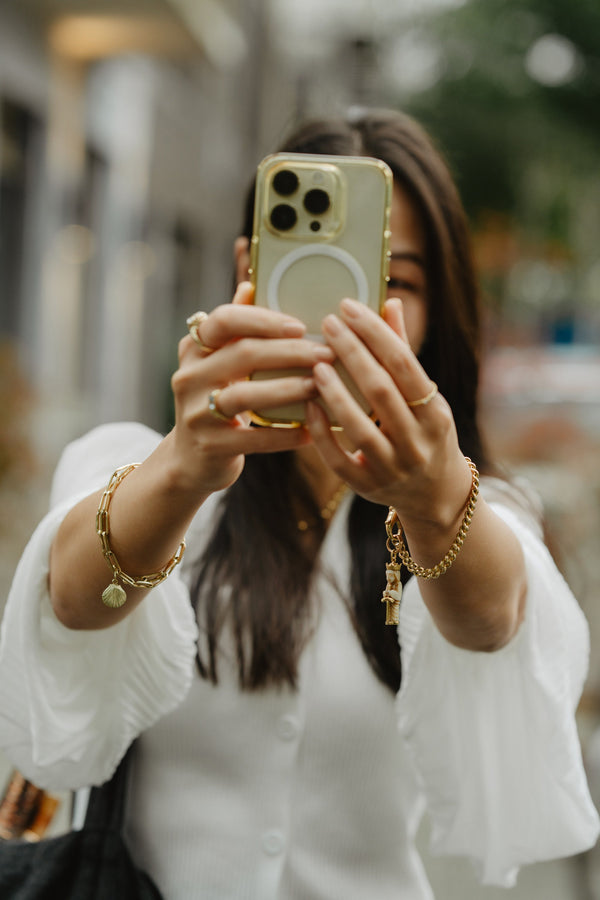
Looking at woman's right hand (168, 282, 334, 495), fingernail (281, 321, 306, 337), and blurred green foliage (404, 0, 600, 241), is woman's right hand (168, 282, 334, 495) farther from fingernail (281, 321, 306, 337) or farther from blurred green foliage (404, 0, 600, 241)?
blurred green foliage (404, 0, 600, 241)

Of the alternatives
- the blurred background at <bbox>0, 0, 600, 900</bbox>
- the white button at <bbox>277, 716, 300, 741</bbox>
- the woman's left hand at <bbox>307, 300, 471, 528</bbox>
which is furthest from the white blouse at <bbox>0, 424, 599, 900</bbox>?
the blurred background at <bbox>0, 0, 600, 900</bbox>

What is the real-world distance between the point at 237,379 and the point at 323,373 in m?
0.08

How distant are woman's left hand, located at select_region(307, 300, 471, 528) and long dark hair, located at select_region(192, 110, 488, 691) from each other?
2.34ft

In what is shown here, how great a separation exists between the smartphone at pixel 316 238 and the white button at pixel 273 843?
87 cm

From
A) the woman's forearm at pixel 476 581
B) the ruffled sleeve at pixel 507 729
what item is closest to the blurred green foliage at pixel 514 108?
the ruffled sleeve at pixel 507 729

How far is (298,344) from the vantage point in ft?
2.85

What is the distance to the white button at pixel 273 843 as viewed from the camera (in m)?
1.52

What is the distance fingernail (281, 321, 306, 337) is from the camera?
2.88ft

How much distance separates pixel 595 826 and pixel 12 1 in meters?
7.07

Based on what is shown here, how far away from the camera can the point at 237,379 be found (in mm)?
880

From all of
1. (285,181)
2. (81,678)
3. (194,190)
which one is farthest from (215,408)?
(194,190)

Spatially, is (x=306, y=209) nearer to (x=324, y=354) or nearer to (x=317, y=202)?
(x=317, y=202)

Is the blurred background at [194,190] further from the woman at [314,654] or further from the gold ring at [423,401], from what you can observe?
the gold ring at [423,401]

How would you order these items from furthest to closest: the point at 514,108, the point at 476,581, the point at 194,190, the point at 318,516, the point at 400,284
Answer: the point at 194,190 → the point at 514,108 → the point at 318,516 → the point at 400,284 → the point at 476,581
